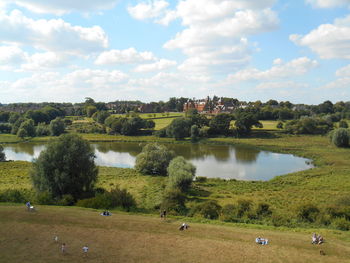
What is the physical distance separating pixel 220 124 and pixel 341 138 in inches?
1309

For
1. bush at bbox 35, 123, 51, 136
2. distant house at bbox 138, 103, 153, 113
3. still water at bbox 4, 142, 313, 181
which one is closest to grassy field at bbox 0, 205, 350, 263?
still water at bbox 4, 142, 313, 181

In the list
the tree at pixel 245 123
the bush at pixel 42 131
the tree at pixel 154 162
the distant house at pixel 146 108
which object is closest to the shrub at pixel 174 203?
the tree at pixel 154 162

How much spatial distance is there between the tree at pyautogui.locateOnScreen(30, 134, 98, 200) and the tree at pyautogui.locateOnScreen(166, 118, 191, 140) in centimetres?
5502

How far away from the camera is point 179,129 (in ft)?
269

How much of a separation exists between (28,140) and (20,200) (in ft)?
235


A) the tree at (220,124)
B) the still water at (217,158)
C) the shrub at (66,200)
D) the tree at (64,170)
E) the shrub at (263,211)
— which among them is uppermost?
the tree at (220,124)

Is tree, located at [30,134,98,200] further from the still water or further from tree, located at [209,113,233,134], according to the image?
tree, located at [209,113,233,134]

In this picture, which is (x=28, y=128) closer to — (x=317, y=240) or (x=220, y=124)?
(x=220, y=124)

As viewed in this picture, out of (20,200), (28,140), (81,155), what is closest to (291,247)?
(81,155)

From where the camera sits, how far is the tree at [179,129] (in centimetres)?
8212

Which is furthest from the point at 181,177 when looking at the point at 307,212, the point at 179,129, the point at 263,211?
the point at 179,129

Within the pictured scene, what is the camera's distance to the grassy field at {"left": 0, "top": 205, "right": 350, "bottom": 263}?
48.3 feet

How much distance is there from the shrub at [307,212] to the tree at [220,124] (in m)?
64.3

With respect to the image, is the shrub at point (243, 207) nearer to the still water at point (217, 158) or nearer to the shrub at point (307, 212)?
the shrub at point (307, 212)
